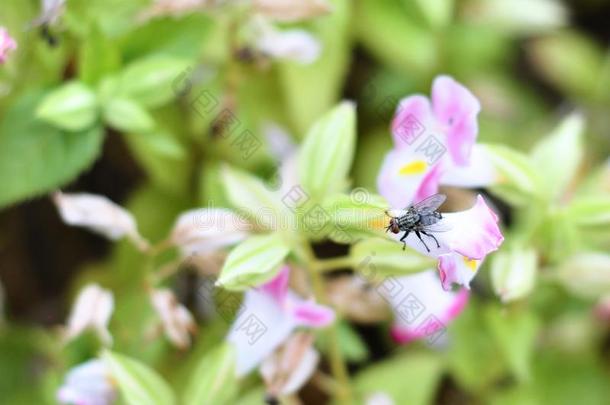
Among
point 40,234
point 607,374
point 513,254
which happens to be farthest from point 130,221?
point 607,374

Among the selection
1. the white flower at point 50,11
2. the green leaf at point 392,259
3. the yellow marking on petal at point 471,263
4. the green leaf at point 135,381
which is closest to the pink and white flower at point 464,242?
the yellow marking on petal at point 471,263

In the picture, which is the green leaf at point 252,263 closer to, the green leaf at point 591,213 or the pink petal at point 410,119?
the pink petal at point 410,119

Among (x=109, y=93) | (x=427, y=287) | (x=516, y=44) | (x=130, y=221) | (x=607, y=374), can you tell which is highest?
(x=109, y=93)

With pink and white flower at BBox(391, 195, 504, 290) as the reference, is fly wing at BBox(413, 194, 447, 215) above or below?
above

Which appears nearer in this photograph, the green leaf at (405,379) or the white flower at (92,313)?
the white flower at (92,313)

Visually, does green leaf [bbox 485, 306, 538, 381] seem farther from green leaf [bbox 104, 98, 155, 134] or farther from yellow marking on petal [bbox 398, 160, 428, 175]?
green leaf [bbox 104, 98, 155, 134]

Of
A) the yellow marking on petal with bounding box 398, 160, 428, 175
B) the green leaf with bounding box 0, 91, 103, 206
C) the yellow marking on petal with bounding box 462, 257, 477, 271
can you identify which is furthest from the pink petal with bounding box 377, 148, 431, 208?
the green leaf with bounding box 0, 91, 103, 206

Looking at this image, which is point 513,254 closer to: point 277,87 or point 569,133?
point 569,133
